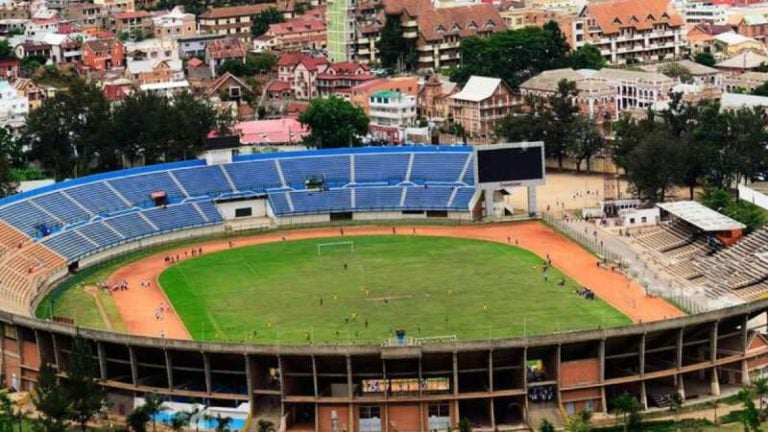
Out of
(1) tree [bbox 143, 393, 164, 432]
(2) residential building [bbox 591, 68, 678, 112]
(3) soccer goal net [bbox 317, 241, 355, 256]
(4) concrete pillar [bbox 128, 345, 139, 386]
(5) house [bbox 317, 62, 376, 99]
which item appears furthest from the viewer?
(5) house [bbox 317, 62, 376, 99]

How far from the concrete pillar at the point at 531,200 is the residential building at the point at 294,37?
7184cm

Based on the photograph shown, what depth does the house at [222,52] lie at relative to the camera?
15775 cm

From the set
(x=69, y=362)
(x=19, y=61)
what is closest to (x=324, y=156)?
(x=69, y=362)

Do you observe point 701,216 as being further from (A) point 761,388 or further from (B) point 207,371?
(B) point 207,371

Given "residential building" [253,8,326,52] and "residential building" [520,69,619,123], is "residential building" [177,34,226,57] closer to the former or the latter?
"residential building" [253,8,326,52]

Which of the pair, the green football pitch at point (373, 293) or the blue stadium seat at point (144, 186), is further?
the blue stadium seat at point (144, 186)

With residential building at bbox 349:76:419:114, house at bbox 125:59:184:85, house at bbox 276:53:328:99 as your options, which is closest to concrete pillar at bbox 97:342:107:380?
residential building at bbox 349:76:419:114

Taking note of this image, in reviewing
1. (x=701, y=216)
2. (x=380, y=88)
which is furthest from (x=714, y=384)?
(x=380, y=88)

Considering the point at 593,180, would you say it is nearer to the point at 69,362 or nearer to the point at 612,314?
the point at 612,314

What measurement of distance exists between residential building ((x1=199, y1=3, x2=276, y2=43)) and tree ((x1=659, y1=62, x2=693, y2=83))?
54929 millimetres

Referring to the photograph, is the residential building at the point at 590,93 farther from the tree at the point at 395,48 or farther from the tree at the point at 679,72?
the tree at the point at 395,48

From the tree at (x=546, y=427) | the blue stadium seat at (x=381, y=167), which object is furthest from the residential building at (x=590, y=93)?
the tree at (x=546, y=427)

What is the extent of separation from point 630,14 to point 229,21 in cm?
4508

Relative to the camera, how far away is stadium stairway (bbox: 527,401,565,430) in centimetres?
6103
